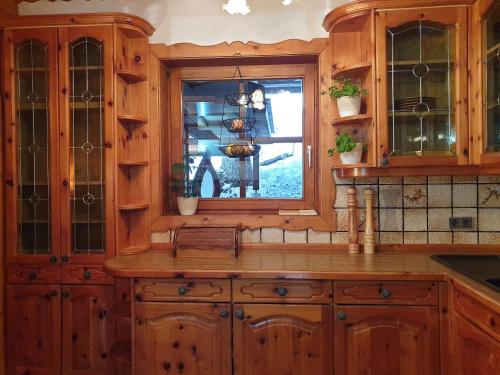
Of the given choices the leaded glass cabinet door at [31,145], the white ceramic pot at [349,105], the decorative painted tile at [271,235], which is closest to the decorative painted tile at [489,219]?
the white ceramic pot at [349,105]

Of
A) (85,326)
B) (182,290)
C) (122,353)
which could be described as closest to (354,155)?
(182,290)

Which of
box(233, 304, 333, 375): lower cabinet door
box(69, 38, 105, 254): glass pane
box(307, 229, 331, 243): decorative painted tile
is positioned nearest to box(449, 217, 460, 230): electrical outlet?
box(307, 229, 331, 243): decorative painted tile

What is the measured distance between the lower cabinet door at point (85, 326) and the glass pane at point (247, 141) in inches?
34.2

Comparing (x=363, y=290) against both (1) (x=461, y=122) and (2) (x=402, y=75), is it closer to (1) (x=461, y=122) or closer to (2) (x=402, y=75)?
(1) (x=461, y=122)

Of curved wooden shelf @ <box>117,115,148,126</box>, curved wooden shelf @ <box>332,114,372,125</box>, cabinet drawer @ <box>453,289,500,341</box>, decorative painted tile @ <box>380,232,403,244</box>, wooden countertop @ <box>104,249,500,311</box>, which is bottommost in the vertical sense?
cabinet drawer @ <box>453,289,500,341</box>

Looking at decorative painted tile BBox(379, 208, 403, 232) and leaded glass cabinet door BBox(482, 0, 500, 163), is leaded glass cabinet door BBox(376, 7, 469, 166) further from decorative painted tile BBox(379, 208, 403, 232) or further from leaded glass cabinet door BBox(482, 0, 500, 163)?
decorative painted tile BBox(379, 208, 403, 232)

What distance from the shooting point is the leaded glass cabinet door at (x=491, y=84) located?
5.47 ft

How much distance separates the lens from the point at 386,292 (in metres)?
1.63

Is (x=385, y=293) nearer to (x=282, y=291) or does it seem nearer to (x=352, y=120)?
(x=282, y=291)

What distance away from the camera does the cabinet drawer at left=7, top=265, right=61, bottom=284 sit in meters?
2.05

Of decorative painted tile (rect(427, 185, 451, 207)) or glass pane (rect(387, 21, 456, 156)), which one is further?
decorative painted tile (rect(427, 185, 451, 207))

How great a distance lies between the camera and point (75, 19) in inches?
78.7

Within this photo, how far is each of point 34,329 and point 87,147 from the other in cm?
108

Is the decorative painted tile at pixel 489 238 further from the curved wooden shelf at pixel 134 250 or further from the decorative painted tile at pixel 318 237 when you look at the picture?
the curved wooden shelf at pixel 134 250
